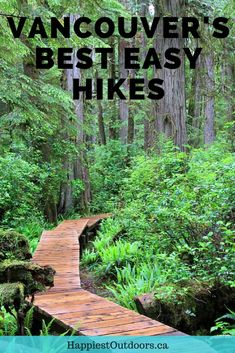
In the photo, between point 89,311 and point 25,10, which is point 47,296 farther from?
point 25,10

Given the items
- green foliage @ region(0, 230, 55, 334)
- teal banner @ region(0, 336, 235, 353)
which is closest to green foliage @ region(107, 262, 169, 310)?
teal banner @ region(0, 336, 235, 353)

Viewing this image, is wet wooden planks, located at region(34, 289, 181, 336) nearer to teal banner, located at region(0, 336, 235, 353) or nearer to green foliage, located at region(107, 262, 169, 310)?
teal banner, located at region(0, 336, 235, 353)

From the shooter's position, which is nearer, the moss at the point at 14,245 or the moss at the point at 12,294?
the moss at the point at 12,294

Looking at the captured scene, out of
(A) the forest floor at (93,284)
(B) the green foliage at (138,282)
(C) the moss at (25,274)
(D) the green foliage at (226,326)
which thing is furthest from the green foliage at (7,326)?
(A) the forest floor at (93,284)

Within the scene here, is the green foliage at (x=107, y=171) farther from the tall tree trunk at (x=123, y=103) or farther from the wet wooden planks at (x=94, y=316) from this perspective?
the wet wooden planks at (x=94, y=316)

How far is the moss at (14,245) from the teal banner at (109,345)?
903mm

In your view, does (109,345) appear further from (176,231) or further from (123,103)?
(123,103)

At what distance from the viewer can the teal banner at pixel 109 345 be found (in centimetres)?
416

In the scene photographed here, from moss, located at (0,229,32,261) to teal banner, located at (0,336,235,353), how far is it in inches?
35.6

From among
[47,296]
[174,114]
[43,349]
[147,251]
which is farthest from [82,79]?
[43,349]

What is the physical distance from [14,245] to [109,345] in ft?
5.44

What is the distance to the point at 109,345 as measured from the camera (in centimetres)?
423

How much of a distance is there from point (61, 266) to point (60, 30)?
411 centimetres

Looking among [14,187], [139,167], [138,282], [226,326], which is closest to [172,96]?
[139,167]
